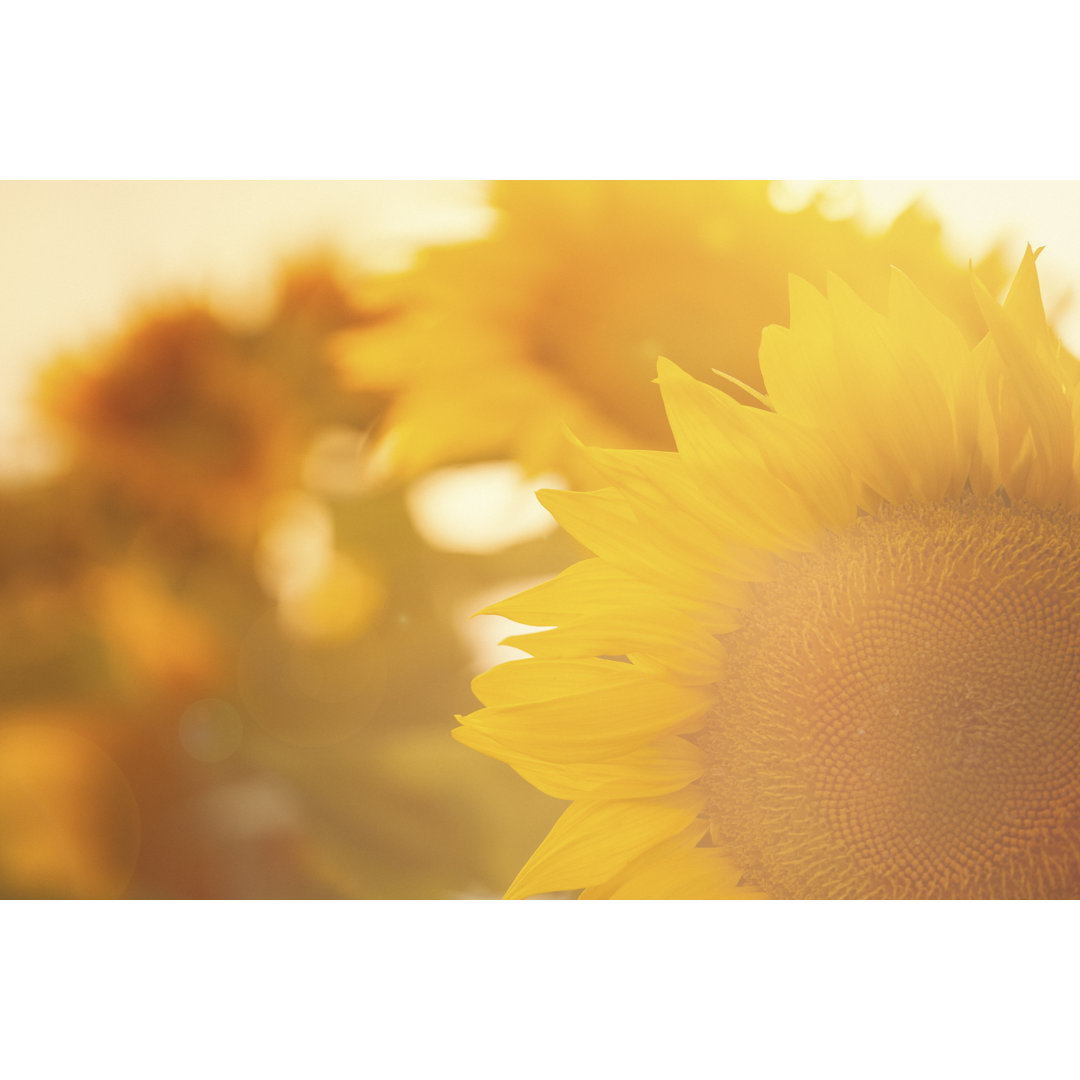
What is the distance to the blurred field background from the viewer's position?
1160 mm

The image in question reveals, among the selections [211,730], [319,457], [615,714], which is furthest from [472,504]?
[211,730]

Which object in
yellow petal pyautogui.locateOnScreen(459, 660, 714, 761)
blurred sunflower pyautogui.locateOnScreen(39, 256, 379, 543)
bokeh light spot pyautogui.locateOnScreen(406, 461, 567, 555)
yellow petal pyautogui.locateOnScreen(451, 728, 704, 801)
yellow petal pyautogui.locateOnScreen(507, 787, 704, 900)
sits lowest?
yellow petal pyautogui.locateOnScreen(507, 787, 704, 900)

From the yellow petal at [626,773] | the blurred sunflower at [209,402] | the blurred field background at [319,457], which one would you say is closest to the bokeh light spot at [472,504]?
the blurred field background at [319,457]

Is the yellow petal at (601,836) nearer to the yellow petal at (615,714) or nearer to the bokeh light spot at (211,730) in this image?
the yellow petal at (615,714)

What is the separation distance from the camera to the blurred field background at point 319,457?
45.7 inches

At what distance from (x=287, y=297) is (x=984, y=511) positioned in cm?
83

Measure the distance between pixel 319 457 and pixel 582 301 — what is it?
36 cm

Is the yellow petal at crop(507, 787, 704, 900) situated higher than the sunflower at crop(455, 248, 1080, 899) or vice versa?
the sunflower at crop(455, 248, 1080, 899)

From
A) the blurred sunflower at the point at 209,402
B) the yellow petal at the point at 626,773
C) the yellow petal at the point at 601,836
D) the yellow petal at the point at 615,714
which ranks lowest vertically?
the yellow petal at the point at 601,836

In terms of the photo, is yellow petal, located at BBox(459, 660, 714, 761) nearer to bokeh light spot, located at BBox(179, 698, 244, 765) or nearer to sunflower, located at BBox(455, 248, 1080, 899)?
sunflower, located at BBox(455, 248, 1080, 899)

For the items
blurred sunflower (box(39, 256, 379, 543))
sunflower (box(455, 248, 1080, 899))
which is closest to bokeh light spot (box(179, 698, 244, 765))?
blurred sunflower (box(39, 256, 379, 543))
